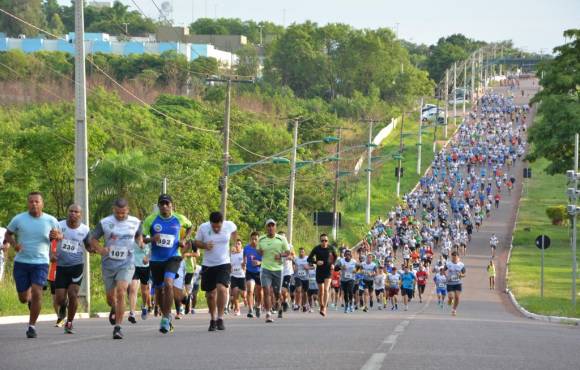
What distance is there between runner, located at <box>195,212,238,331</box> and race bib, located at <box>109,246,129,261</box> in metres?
1.68

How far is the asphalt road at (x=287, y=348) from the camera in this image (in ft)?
44.0

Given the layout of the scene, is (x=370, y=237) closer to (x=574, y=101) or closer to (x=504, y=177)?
(x=574, y=101)

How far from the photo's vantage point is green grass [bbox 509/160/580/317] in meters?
45.4

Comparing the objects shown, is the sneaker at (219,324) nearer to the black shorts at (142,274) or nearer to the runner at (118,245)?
the runner at (118,245)

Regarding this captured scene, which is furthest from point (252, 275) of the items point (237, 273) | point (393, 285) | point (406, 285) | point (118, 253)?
point (393, 285)

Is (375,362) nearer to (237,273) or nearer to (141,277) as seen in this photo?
(141,277)

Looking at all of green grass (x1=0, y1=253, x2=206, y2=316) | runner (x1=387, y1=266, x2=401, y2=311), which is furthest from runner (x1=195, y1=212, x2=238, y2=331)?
runner (x1=387, y1=266, x2=401, y2=311)

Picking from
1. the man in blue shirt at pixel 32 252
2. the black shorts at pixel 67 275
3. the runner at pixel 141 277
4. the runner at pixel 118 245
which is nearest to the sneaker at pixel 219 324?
the runner at pixel 141 277

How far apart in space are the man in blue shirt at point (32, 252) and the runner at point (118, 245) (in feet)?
1.98

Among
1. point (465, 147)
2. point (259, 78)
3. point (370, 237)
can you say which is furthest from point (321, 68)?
point (370, 237)

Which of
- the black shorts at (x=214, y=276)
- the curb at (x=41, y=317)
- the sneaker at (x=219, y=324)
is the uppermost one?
the black shorts at (x=214, y=276)

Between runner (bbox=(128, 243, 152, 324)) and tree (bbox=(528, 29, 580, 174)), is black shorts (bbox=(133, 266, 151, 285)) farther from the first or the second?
tree (bbox=(528, 29, 580, 174))

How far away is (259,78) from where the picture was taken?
604 feet

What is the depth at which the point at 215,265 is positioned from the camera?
19141mm
